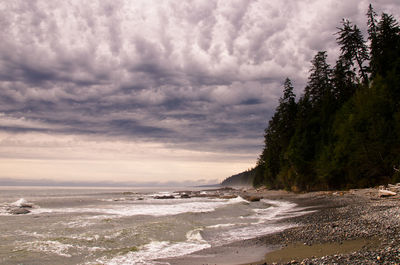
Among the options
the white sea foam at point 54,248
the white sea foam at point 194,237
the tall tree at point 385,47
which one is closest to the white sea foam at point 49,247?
the white sea foam at point 54,248

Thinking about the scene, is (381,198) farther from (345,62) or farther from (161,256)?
(345,62)

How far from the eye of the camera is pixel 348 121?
3491 cm

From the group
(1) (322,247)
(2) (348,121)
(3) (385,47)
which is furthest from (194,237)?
(3) (385,47)

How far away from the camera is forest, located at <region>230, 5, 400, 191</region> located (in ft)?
99.6

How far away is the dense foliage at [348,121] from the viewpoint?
30.4 meters

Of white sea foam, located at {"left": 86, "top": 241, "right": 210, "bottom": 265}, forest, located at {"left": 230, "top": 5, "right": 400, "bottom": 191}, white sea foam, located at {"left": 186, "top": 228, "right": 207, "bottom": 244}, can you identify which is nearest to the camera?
white sea foam, located at {"left": 86, "top": 241, "right": 210, "bottom": 265}

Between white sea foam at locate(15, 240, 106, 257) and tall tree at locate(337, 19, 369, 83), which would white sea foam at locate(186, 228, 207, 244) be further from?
tall tree at locate(337, 19, 369, 83)

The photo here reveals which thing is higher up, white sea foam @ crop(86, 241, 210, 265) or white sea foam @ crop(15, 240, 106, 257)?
white sea foam @ crop(15, 240, 106, 257)

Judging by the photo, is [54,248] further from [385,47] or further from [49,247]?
[385,47]

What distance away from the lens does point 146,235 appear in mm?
15680

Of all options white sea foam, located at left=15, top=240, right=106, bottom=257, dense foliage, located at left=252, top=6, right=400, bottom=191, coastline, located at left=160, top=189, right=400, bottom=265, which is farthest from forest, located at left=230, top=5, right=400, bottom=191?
white sea foam, located at left=15, top=240, right=106, bottom=257

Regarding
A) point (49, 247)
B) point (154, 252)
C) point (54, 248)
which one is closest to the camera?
point (154, 252)

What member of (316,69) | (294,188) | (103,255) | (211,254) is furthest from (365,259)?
(316,69)

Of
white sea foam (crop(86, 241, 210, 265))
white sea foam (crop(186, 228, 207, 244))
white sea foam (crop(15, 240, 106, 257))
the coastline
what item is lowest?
white sea foam (crop(186, 228, 207, 244))
